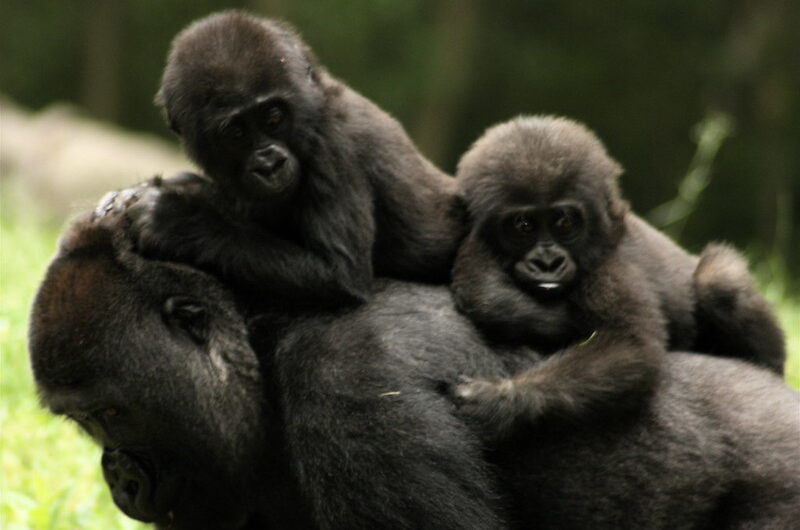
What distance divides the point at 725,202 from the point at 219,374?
1168 centimetres

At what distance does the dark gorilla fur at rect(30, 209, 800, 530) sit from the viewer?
3.32 metres

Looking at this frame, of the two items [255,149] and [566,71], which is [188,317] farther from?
[566,71]

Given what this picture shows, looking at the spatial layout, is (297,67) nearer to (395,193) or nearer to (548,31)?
(395,193)

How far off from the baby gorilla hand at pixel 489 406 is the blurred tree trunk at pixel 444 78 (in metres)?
11.7

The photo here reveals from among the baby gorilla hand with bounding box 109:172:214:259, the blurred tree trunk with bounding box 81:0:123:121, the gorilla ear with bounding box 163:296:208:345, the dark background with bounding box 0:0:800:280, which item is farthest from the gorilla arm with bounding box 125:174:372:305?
the blurred tree trunk with bounding box 81:0:123:121

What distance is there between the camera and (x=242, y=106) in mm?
3912

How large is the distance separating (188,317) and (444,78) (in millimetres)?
11865

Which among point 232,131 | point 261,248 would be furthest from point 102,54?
point 261,248

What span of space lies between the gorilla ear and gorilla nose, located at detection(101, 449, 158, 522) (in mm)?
427

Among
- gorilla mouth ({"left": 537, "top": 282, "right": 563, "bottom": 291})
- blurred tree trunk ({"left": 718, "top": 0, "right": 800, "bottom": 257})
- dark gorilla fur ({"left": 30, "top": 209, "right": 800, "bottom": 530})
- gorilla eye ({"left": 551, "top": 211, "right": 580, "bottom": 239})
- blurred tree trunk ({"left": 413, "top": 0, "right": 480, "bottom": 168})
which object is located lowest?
blurred tree trunk ({"left": 413, "top": 0, "right": 480, "bottom": 168})

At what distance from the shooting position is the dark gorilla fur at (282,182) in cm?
373

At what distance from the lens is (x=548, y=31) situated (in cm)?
1577

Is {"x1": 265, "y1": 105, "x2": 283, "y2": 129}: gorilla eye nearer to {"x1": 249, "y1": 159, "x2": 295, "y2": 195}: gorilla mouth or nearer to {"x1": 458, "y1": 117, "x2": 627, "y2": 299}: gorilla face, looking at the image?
{"x1": 249, "y1": 159, "x2": 295, "y2": 195}: gorilla mouth

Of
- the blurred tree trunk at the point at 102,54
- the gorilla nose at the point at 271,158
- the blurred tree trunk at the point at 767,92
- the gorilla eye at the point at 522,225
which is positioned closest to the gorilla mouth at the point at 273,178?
the gorilla nose at the point at 271,158
